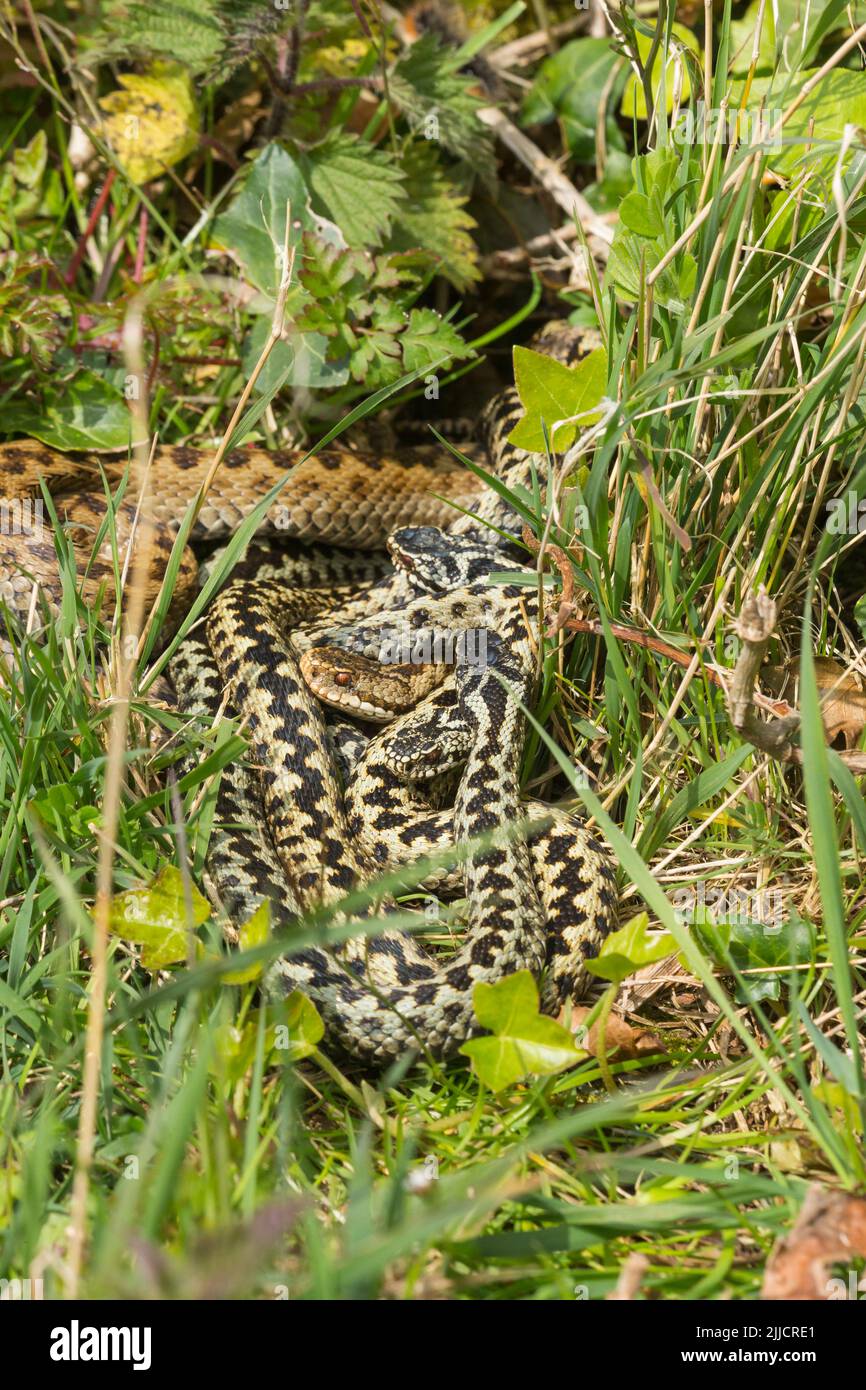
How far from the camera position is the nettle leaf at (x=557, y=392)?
489 cm

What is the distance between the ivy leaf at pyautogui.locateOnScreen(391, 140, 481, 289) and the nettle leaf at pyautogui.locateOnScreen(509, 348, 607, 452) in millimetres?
2162

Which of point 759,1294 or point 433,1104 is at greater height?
point 433,1104

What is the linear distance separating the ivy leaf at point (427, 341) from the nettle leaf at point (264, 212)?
2.29 ft

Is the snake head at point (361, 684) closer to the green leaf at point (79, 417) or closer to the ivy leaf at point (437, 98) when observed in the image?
the green leaf at point (79, 417)

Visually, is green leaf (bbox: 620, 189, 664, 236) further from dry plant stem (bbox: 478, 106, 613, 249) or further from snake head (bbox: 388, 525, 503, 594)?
dry plant stem (bbox: 478, 106, 613, 249)

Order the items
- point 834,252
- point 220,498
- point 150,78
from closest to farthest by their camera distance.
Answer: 1. point 834,252
2. point 220,498
3. point 150,78

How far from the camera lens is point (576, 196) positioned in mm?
7602

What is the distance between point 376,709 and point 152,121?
3.87 m

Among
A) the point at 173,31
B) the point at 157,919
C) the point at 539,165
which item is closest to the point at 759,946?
the point at 157,919
